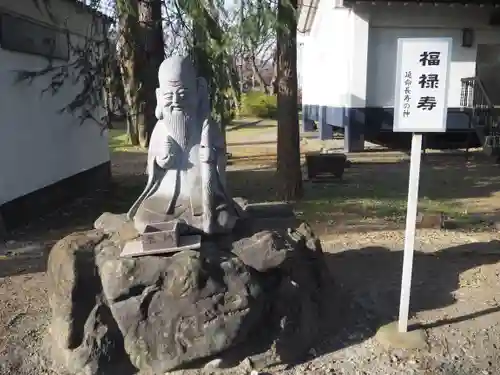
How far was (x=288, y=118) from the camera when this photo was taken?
24.5ft

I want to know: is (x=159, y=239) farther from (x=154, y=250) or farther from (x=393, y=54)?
(x=393, y=54)

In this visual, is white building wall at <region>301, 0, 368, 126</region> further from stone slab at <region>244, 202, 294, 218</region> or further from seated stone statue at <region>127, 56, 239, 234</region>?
seated stone statue at <region>127, 56, 239, 234</region>

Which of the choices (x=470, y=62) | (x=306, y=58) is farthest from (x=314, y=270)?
(x=306, y=58)

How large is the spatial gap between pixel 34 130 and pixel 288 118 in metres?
3.49

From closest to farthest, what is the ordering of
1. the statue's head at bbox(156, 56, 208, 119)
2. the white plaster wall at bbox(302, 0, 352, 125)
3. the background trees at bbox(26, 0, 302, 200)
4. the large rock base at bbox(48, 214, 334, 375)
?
the large rock base at bbox(48, 214, 334, 375), the statue's head at bbox(156, 56, 208, 119), the background trees at bbox(26, 0, 302, 200), the white plaster wall at bbox(302, 0, 352, 125)

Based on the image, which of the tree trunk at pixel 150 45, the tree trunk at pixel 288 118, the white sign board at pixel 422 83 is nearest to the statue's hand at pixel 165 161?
the white sign board at pixel 422 83

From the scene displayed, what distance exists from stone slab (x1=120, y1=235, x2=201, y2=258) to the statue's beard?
0.75 m

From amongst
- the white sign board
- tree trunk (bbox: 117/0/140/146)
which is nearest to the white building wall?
tree trunk (bbox: 117/0/140/146)

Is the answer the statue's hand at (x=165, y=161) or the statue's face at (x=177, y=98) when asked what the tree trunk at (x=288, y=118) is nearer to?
the statue's face at (x=177, y=98)

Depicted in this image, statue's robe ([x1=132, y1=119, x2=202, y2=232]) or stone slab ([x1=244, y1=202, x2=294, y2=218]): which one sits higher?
statue's robe ([x1=132, y1=119, x2=202, y2=232])

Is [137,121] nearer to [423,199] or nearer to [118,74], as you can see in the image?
[118,74]

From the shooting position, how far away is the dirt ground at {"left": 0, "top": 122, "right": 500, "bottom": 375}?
352 cm

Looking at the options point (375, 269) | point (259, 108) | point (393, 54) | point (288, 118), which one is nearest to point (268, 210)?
point (375, 269)

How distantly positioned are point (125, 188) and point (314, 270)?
20.2 ft
